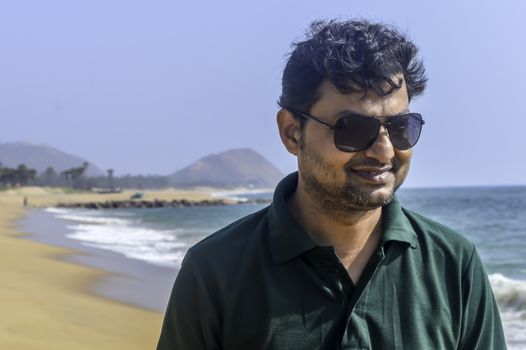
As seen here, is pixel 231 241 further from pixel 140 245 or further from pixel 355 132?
pixel 140 245

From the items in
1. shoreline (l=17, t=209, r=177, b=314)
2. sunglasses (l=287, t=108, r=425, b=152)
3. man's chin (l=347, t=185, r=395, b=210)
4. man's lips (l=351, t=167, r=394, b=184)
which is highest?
sunglasses (l=287, t=108, r=425, b=152)

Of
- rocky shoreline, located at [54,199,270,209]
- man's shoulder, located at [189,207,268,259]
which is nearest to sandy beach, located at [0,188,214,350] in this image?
man's shoulder, located at [189,207,268,259]

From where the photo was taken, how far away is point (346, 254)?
6.41 ft

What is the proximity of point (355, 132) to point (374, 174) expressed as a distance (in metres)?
0.13

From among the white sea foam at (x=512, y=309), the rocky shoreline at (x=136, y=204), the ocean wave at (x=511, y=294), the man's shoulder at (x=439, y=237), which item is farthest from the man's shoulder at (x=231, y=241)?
→ the rocky shoreline at (x=136, y=204)

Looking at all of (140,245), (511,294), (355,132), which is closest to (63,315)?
(511,294)

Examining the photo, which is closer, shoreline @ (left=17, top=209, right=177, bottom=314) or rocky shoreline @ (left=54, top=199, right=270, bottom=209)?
shoreline @ (left=17, top=209, right=177, bottom=314)

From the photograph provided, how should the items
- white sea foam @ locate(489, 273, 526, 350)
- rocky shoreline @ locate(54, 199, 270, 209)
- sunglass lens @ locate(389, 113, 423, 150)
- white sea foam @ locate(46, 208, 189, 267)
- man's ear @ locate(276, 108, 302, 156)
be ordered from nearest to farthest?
sunglass lens @ locate(389, 113, 423, 150) < man's ear @ locate(276, 108, 302, 156) < white sea foam @ locate(489, 273, 526, 350) < white sea foam @ locate(46, 208, 189, 267) < rocky shoreline @ locate(54, 199, 270, 209)

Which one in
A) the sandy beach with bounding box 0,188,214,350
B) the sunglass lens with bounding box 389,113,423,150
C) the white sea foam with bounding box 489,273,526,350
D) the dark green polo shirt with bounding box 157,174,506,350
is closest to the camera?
the dark green polo shirt with bounding box 157,174,506,350

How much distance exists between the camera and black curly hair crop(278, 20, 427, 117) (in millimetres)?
1860

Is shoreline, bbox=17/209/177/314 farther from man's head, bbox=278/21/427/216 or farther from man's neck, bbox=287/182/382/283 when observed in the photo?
man's head, bbox=278/21/427/216

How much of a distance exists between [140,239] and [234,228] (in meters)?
20.9

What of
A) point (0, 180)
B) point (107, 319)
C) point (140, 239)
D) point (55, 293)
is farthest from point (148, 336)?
point (0, 180)

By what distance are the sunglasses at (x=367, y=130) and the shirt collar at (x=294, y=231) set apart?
0.58 ft
